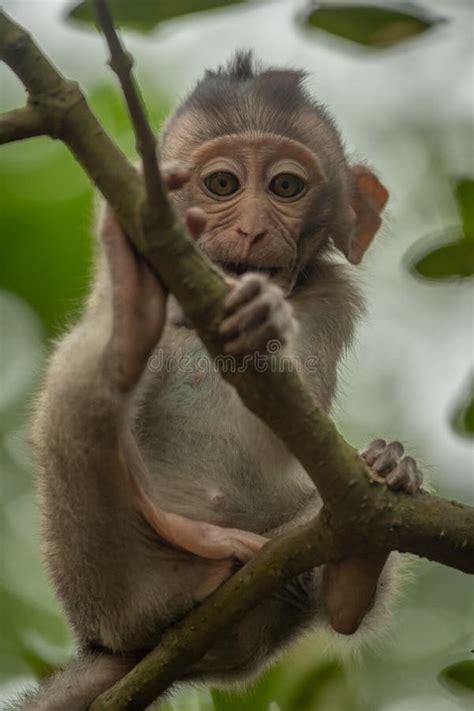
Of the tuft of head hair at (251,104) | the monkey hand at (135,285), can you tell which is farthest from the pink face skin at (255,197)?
the monkey hand at (135,285)

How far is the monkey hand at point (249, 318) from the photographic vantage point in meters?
3.57

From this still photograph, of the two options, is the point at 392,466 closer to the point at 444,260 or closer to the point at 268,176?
the point at 444,260

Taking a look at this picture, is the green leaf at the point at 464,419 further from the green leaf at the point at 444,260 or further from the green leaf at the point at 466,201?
the green leaf at the point at 466,201

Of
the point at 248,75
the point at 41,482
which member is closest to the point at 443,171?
the point at 248,75

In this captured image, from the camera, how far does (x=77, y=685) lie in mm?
4977

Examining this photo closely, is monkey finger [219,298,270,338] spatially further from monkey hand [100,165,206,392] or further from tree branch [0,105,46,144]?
tree branch [0,105,46,144]

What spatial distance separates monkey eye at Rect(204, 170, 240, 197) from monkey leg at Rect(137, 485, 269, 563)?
1.36 meters

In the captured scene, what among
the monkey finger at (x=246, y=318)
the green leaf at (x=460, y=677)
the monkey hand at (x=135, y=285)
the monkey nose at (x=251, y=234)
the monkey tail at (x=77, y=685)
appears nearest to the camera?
the monkey finger at (x=246, y=318)

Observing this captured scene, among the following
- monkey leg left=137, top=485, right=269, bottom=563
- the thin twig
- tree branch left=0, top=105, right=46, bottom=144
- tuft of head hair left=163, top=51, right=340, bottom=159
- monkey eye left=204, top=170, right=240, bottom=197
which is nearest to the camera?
the thin twig

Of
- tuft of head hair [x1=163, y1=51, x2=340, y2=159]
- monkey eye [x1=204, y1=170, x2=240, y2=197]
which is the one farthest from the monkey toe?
tuft of head hair [x1=163, y1=51, x2=340, y2=159]

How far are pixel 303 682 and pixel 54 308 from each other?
2487 millimetres

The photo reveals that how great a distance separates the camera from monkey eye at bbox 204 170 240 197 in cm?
536

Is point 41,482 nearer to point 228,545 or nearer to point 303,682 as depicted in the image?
point 228,545

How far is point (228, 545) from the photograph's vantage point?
4.84 meters
